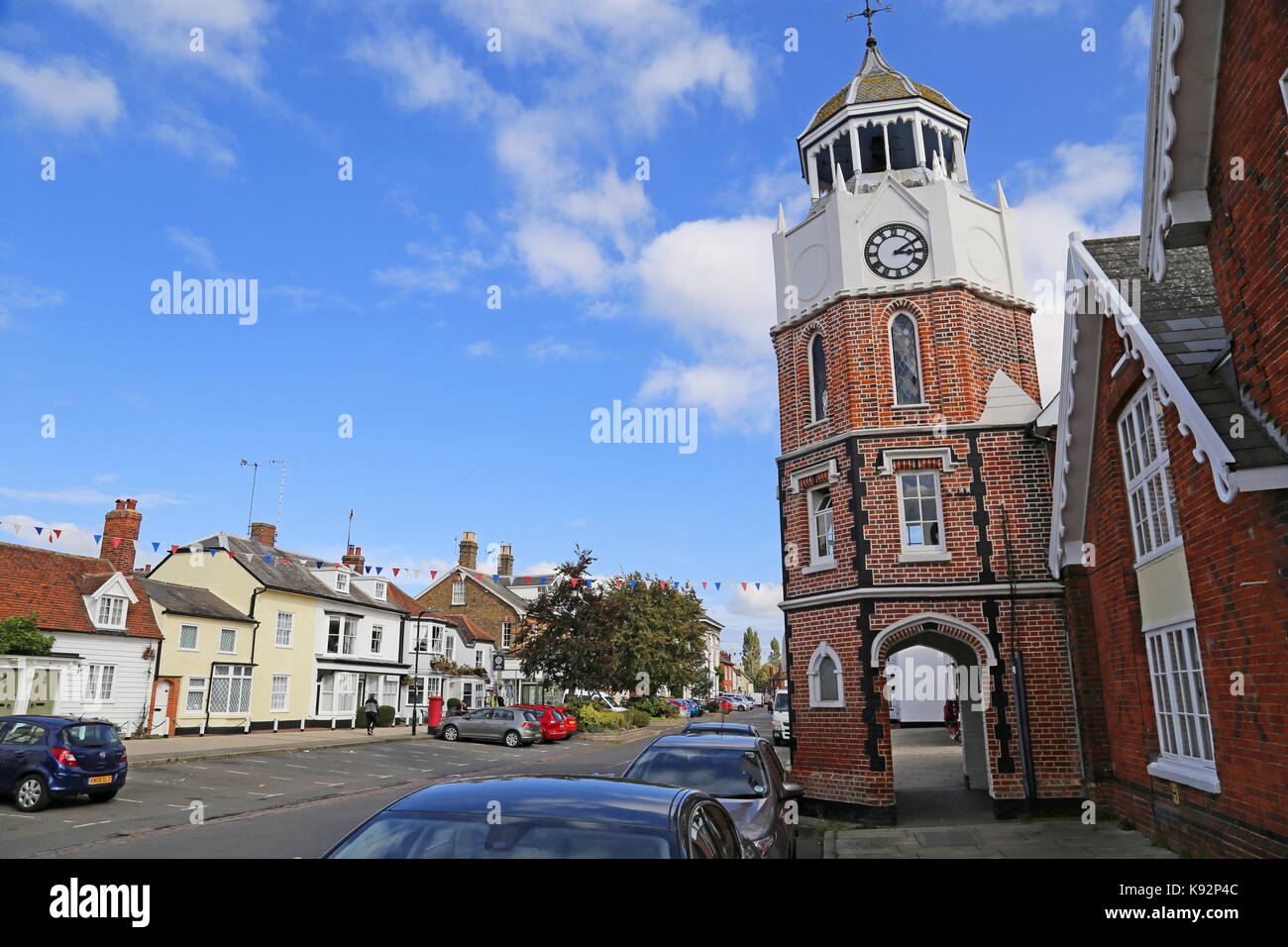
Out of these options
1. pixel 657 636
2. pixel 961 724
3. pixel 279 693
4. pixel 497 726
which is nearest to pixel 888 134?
pixel 961 724

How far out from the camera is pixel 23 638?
2552 centimetres

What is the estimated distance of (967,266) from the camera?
1739cm

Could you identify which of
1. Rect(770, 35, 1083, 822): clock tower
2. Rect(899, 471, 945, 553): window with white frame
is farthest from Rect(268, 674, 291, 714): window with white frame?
Rect(899, 471, 945, 553): window with white frame

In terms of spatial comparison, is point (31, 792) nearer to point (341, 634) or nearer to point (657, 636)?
point (341, 634)

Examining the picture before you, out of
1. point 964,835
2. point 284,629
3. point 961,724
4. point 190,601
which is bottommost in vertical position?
point 964,835

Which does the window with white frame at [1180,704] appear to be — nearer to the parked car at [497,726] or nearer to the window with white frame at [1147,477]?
the window with white frame at [1147,477]

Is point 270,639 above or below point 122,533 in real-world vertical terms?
below

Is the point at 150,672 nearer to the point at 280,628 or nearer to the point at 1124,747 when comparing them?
the point at 280,628

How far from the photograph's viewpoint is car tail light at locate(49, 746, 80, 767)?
1463cm

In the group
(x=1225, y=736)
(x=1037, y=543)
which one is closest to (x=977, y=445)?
(x=1037, y=543)

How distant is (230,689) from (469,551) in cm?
3312

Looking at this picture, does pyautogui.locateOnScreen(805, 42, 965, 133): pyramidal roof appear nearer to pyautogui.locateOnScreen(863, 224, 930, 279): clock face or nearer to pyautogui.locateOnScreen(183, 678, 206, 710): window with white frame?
pyautogui.locateOnScreen(863, 224, 930, 279): clock face

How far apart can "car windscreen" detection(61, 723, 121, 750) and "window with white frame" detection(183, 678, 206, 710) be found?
18589 mm

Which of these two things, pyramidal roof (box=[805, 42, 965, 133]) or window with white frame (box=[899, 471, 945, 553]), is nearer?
window with white frame (box=[899, 471, 945, 553])
